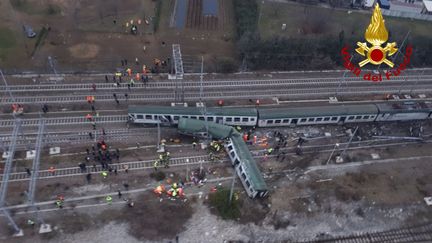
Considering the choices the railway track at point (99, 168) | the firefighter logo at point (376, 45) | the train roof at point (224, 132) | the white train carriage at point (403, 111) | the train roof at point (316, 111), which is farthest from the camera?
the white train carriage at point (403, 111)

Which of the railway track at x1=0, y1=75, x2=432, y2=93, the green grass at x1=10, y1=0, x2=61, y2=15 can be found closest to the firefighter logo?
the railway track at x1=0, y1=75, x2=432, y2=93

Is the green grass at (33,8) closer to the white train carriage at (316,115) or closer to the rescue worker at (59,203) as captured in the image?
the rescue worker at (59,203)

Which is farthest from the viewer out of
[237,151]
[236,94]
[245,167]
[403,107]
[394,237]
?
[236,94]

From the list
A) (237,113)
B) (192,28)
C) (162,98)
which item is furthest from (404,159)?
(192,28)

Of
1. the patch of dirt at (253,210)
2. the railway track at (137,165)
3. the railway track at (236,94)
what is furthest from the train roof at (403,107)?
the patch of dirt at (253,210)

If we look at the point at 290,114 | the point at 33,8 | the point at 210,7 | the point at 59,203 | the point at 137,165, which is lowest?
the point at 59,203

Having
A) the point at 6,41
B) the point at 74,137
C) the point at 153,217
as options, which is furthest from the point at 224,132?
the point at 6,41

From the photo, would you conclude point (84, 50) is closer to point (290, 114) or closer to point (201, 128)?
point (201, 128)

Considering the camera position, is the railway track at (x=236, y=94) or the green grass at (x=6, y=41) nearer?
the railway track at (x=236, y=94)
